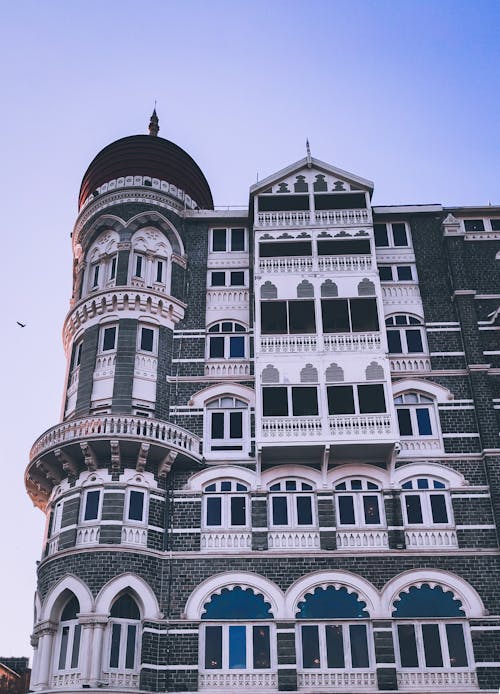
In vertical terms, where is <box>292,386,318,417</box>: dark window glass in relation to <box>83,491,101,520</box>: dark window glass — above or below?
above

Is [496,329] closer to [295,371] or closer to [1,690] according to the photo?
[295,371]

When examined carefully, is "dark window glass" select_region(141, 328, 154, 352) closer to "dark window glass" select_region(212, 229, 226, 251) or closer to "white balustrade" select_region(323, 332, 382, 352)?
"dark window glass" select_region(212, 229, 226, 251)

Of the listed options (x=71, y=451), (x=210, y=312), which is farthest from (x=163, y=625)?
(x=210, y=312)

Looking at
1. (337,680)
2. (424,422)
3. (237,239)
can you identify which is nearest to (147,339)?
(237,239)

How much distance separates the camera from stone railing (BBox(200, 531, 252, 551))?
2850 cm

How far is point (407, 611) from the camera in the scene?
27.3m

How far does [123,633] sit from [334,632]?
732 cm

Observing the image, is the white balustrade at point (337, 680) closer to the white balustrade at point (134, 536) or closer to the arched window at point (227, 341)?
the white balustrade at point (134, 536)

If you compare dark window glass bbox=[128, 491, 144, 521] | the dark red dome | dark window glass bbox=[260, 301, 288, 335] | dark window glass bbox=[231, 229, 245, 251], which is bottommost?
dark window glass bbox=[128, 491, 144, 521]

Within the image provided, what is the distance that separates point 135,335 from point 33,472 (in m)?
6.91

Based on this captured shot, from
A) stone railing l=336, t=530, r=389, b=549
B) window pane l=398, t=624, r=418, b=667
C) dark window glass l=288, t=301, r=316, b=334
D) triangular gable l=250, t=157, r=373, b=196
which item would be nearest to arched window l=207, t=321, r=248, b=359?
dark window glass l=288, t=301, r=316, b=334

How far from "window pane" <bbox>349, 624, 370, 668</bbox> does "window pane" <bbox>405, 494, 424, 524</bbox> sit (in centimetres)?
444

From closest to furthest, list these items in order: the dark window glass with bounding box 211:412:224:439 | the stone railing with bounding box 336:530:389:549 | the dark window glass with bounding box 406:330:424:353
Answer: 1. the stone railing with bounding box 336:530:389:549
2. the dark window glass with bounding box 211:412:224:439
3. the dark window glass with bounding box 406:330:424:353

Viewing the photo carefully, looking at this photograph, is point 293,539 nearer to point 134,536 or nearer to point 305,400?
point 305,400
